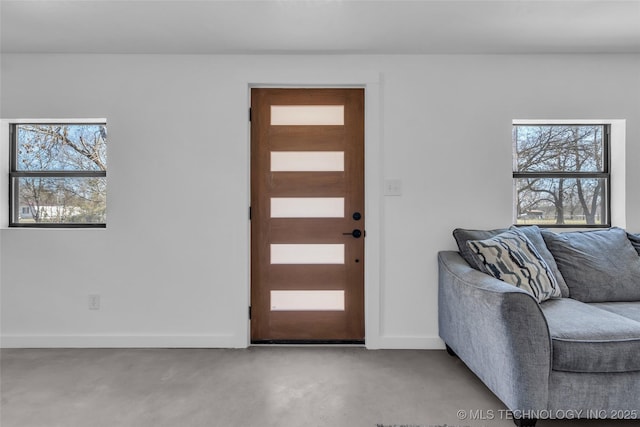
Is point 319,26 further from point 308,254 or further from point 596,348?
point 596,348

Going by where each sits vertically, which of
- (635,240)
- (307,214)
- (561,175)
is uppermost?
(561,175)

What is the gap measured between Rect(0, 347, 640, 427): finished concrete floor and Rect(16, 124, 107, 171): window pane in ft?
4.94

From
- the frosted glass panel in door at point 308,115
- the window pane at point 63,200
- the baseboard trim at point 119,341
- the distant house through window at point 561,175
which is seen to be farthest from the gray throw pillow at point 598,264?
the window pane at point 63,200

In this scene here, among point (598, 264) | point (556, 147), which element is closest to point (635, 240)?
point (598, 264)

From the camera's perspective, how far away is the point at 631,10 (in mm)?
2166

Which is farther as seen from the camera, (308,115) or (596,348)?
(308,115)

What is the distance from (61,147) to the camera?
300 centimetres

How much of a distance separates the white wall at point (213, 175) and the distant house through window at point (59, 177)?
19cm

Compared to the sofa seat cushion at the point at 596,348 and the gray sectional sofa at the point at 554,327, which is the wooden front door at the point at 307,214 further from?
the sofa seat cushion at the point at 596,348

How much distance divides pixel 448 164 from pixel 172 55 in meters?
2.39

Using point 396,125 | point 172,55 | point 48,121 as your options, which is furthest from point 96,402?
point 396,125

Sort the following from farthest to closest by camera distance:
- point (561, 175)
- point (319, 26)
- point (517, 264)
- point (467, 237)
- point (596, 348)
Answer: point (561, 175) → point (467, 237) → point (319, 26) → point (517, 264) → point (596, 348)

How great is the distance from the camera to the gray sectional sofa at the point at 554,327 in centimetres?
167

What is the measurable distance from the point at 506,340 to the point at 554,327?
266mm
